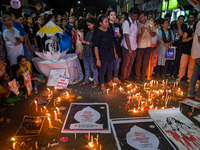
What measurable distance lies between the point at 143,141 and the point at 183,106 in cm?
158


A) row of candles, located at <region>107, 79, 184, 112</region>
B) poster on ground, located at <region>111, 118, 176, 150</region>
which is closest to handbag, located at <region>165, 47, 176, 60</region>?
row of candles, located at <region>107, 79, 184, 112</region>

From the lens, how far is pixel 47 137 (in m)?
2.24

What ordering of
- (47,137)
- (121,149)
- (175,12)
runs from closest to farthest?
(121,149) < (47,137) < (175,12)

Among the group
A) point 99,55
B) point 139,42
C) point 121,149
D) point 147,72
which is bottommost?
point 121,149

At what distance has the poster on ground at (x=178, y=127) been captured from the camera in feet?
6.81

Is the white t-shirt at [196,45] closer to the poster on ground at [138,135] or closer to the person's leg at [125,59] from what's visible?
the person's leg at [125,59]

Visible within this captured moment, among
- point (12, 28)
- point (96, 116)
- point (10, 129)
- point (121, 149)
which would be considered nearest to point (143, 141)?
point (121, 149)

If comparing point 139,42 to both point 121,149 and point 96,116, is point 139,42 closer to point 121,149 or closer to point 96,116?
point 96,116

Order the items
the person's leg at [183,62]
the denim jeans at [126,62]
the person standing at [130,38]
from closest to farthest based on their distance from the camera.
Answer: the person standing at [130,38]
the denim jeans at [126,62]
the person's leg at [183,62]

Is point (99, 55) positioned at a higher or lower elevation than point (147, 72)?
higher

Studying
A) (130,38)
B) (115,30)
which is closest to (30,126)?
(115,30)

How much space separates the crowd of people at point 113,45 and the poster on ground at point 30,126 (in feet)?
3.15

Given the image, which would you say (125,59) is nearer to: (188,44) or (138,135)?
(188,44)

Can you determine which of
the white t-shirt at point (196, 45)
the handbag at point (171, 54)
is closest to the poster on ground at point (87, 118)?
the white t-shirt at point (196, 45)
